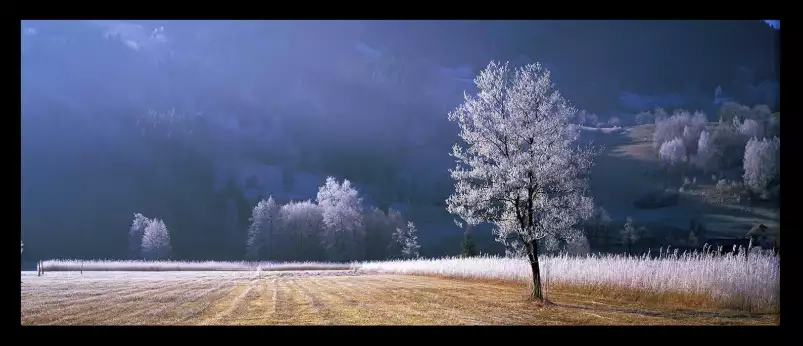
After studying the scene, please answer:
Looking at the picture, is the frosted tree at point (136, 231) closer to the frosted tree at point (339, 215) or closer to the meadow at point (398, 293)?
the meadow at point (398, 293)

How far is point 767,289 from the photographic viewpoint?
38.4ft

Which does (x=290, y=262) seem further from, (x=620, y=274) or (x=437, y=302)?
Result: (x=620, y=274)

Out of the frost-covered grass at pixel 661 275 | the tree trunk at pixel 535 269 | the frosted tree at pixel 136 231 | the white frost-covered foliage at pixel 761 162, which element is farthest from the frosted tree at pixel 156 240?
the white frost-covered foliage at pixel 761 162

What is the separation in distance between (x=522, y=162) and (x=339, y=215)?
165 inches

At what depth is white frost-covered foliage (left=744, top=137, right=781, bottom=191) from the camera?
12297 millimetres

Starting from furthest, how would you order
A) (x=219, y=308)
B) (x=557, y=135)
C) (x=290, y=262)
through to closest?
(x=290, y=262) < (x=557, y=135) < (x=219, y=308)

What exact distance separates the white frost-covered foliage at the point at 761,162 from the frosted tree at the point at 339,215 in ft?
26.5

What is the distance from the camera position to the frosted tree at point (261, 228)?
13.4m

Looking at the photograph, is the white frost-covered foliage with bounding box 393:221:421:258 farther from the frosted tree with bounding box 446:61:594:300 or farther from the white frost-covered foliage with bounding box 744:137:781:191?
the white frost-covered foliage with bounding box 744:137:781:191

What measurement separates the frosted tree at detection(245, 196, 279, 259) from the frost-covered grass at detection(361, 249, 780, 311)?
2256mm
